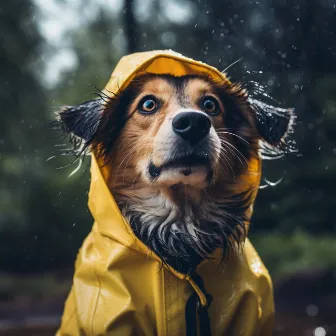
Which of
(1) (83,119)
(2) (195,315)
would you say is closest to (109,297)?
(2) (195,315)

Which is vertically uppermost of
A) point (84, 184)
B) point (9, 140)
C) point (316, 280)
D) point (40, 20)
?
point (40, 20)

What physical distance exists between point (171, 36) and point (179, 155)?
14.5ft

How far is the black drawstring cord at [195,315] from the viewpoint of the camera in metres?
2.40

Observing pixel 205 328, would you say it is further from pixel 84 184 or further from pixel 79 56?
pixel 79 56

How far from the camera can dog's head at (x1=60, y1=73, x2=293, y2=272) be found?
8.74 feet

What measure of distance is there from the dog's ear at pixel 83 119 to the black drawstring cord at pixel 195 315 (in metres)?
0.94

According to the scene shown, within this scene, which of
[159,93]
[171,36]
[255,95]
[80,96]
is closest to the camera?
[159,93]

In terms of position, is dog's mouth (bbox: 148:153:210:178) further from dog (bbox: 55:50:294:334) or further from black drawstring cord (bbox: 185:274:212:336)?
black drawstring cord (bbox: 185:274:212:336)

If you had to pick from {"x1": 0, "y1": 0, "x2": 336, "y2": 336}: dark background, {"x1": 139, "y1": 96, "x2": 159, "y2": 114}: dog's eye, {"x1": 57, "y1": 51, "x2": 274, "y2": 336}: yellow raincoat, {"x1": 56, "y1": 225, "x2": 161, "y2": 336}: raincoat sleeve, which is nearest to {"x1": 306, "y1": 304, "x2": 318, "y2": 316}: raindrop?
{"x1": 0, "y1": 0, "x2": 336, "y2": 336}: dark background

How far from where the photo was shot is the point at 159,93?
2730 millimetres

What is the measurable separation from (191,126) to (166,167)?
0.24 metres

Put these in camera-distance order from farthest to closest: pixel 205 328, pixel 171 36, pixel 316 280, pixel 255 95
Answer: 1. pixel 171 36
2. pixel 316 280
3. pixel 255 95
4. pixel 205 328

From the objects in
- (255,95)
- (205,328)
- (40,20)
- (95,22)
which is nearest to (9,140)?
(40,20)

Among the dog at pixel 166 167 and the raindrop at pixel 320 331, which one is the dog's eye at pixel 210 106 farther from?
the raindrop at pixel 320 331
